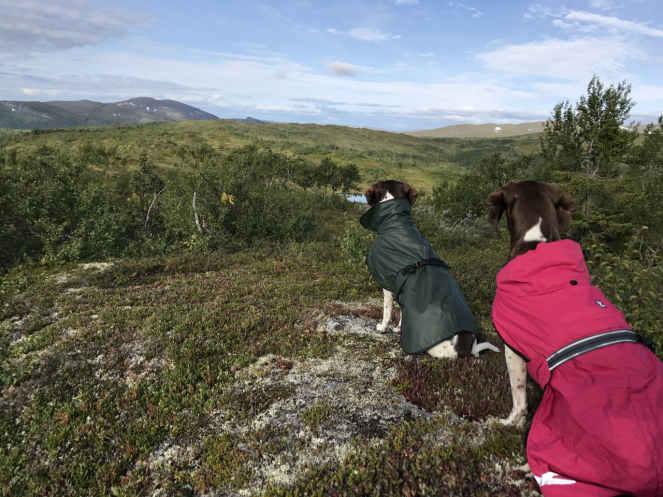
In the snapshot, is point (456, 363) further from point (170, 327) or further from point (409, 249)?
point (170, 327)

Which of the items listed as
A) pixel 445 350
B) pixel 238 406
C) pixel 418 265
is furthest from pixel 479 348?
pixel 238 406

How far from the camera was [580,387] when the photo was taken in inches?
110

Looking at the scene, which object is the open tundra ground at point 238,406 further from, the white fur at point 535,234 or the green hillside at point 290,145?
the green hillside at point 290,145

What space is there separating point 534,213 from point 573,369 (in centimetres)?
152

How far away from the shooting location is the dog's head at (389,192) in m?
6.63

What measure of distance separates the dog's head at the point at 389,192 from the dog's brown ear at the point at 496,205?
2.50 m

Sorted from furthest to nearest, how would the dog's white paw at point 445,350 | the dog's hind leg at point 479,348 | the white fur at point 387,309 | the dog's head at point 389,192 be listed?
the dog's head at point 389,192 → the white fur at point 387,309 → the dog's hind leg at point 479,348 → the dog's white paw at point 445,350

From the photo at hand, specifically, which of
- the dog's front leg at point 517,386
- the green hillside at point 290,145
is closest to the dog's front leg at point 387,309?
the dog's front leg at point 517,386

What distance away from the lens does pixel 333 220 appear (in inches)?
1042


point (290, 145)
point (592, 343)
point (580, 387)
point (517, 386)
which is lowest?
point (517, 386)

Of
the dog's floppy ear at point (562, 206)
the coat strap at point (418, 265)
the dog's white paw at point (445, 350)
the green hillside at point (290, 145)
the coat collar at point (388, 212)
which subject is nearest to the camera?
the dog's floppy ear at point (562, 206)

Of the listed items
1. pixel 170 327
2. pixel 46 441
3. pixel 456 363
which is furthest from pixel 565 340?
pixel 170 327

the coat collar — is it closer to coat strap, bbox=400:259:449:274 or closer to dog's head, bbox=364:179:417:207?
dog's head, bbox=364:179:417:207

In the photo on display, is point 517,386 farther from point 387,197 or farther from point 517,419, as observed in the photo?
point 387,197
